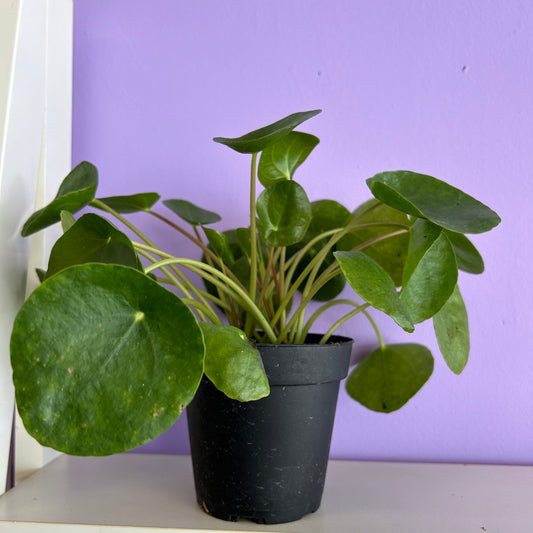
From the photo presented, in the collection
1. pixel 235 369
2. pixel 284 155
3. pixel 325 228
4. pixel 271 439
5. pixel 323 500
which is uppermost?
pixel 284 155

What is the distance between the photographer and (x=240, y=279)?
0.83 metres

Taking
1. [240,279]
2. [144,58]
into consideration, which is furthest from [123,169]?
[240,279]

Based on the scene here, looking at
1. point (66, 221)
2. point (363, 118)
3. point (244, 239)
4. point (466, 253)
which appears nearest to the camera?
point (66, 221)

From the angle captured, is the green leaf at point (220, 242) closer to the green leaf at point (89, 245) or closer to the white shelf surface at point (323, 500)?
the green leaf at point (89, 245)

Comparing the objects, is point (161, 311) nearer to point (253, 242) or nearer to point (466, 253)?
point (253, 242)

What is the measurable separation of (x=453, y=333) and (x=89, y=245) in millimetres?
422

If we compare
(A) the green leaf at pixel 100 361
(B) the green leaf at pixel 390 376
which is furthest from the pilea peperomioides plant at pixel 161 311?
(B) the green leaf at pixel 390 376

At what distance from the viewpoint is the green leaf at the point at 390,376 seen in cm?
83

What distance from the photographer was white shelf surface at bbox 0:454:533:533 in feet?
2.13

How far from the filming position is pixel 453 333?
0.67 metres

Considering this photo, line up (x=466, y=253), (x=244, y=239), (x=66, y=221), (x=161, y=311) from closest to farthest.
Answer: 1. (x=161, y=311)
2. (x=66, y=221)
3. (x=466, y=253)
4. (x=244, y=239)

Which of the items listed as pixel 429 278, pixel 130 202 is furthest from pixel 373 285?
pixel 130 202

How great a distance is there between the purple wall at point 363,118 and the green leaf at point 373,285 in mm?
381

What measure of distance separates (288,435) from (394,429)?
0.34 metres
